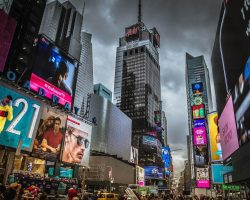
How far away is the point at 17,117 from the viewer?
28.1 metres

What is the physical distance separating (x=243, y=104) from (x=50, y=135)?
27185 mm

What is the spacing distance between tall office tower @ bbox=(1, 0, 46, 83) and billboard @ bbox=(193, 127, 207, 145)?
42.5m

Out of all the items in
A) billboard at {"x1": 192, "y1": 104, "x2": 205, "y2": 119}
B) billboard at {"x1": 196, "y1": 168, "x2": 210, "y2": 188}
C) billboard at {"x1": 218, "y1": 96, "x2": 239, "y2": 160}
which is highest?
billboard at {"x1": 192, "y1": 104, "x2": 205, "y2": 119}

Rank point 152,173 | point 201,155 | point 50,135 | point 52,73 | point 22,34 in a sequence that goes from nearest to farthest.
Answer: point 50,135 → point 52,73 → point 201,155 → point 22,34 → point 152,173

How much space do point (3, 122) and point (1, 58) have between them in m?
8.42

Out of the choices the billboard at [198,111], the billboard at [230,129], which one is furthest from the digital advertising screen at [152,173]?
the billboard at [230,129]

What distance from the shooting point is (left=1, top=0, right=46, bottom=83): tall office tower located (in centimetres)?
5722

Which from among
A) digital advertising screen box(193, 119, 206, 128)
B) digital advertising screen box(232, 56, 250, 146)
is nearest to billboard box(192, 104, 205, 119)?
digital advertising screen box(193, 119, 206, 128)

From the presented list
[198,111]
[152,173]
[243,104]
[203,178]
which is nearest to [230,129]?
[243,104]

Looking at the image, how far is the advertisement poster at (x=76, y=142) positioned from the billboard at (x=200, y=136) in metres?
25.2

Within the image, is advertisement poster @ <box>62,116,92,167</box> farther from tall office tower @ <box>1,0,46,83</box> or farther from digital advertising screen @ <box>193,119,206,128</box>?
tall office tower @ <box>1,0,46,83</box>

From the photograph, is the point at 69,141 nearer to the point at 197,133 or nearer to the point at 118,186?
the point at 197,133

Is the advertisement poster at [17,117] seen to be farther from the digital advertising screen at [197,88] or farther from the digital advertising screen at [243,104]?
the digital advertising screen at [197,88]

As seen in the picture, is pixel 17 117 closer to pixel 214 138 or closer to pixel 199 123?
pixel 214 138
